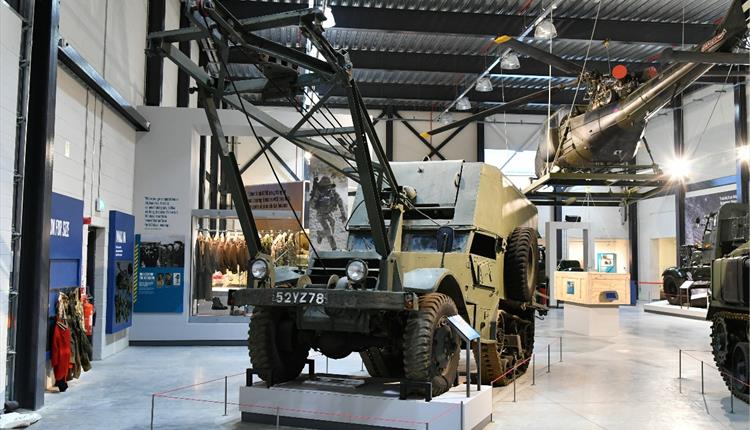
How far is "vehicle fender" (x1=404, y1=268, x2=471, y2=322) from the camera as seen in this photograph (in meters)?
6.33

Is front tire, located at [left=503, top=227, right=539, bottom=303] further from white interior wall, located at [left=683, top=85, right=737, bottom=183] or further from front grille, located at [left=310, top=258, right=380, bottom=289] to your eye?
white interior wall, located at [left=683, top=85, right=737, bottom=183]

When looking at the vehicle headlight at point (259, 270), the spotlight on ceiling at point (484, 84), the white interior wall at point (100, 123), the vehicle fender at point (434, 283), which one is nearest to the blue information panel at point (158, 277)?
the white interior wall at point (100, 123)

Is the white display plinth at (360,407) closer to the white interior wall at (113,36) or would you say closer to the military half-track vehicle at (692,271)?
the white interior wall at (113,36)

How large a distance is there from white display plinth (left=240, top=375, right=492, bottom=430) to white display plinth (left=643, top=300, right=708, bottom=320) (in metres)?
15.5

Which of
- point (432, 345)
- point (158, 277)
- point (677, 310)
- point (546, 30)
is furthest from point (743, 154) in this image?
point (432, 345)

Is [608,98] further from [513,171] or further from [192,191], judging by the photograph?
[513,171]

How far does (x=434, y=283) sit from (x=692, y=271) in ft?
55.4

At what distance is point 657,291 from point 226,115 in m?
21.3

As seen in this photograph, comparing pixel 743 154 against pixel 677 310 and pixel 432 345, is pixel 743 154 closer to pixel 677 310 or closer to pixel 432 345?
pixel 677 310

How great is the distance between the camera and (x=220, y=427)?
6371 millimetres

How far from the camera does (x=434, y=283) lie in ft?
21.0

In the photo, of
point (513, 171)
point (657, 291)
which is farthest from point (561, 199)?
point (657, 291)

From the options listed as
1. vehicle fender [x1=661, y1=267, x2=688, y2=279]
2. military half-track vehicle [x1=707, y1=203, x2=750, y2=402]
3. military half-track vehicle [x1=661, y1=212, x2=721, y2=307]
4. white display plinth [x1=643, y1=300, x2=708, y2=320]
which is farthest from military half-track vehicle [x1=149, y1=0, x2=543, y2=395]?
vehicle fender [x1=661, y1=267, x2=688, y2=279]

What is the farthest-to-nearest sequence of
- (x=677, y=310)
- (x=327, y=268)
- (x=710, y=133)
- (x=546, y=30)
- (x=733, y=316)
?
(x=710, y=133) < (x=677, y=310) < (x=546, y=30) < (x=733, y=316) < (x=327, y=268)
